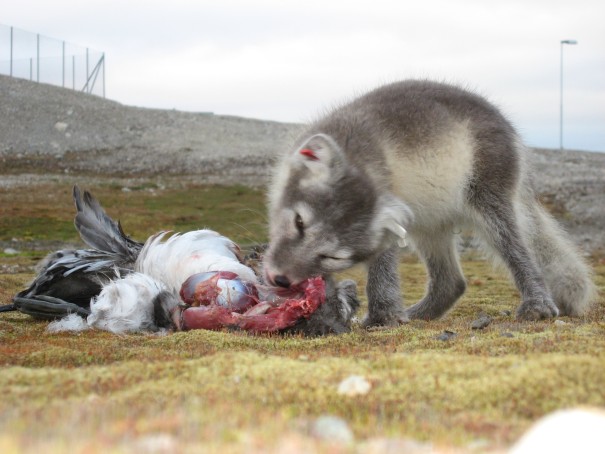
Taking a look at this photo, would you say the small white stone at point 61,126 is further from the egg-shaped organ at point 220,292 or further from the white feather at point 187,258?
the egg-shaped organ at point 220,292

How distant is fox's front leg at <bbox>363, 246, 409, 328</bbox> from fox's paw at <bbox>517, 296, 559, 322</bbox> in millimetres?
1272

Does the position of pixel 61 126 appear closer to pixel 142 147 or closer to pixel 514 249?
pixel 142 147

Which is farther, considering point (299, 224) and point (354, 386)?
point (299, 224)

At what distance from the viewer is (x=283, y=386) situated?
437cm

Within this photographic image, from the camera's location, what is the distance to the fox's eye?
22.9 feet

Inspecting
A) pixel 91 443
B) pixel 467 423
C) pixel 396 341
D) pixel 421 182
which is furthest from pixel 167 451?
pixel 421 182

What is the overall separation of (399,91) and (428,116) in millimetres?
563

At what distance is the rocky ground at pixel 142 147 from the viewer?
43344mm

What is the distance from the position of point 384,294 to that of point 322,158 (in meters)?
1.97

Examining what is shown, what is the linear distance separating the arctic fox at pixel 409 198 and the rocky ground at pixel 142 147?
87.3ft

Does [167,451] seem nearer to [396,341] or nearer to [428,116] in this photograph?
[396,341]

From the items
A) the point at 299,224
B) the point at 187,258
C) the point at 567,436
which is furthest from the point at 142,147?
the point at 567,436

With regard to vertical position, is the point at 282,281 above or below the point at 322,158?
below

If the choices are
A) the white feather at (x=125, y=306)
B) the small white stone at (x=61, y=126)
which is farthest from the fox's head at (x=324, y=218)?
the small white stone at (x=61, y=126)
